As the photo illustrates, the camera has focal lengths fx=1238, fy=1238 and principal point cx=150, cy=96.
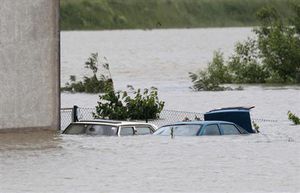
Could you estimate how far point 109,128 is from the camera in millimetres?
30031

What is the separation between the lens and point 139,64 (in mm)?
103500

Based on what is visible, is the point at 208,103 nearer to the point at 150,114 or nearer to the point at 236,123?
the point at 150,114

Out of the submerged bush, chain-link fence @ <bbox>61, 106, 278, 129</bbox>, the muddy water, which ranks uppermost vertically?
the submerged bush

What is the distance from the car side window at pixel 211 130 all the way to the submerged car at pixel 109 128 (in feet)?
4.70

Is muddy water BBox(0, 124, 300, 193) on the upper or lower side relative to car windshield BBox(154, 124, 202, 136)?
lower

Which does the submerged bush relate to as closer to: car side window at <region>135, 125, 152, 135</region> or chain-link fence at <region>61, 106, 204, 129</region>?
chain-link fence at <region>61, 106, 204, 129</region>

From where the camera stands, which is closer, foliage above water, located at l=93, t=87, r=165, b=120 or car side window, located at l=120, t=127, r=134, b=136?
car side window, located at l=120, t=127, r=134, b=136

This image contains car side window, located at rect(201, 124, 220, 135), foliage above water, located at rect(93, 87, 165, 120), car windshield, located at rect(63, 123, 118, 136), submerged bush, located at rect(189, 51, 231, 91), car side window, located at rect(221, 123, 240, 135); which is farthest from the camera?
submerged bush, located at rect(189, 51, 231, 91)

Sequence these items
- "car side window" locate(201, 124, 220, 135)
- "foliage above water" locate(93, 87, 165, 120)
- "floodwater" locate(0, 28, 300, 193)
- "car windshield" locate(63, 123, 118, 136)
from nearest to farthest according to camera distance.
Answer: "floodwater" locate(0, 28, 300, 193) → "car side window" locate(201, 124, 220, 135) → "car windshield" locate(63, 123, 118, 136) → "foliage above water" locate(93, 87, 165, 120)

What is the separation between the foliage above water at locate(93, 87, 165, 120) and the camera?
3706cm

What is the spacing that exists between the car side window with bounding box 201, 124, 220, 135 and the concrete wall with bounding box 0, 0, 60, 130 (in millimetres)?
4540

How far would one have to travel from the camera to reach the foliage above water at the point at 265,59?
201ft

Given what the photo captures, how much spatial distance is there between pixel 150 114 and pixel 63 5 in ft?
514

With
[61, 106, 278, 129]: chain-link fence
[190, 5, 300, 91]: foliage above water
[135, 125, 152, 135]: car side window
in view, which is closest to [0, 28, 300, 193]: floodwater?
[135, 125, 152, 135]: car side window
